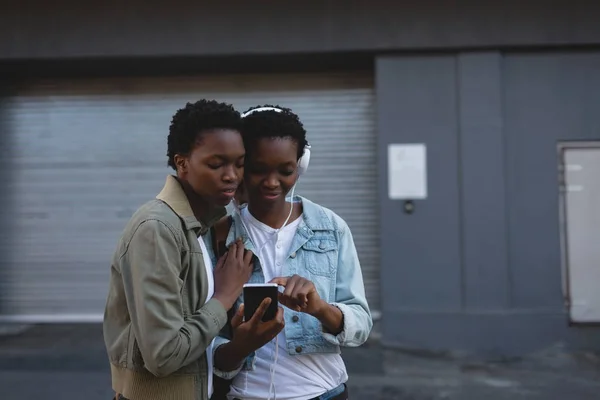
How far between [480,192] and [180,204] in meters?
5.01

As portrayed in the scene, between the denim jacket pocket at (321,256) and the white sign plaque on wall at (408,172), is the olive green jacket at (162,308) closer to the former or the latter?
the denim jacket pocket at (321,256)

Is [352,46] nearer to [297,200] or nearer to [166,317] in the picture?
[297,200]

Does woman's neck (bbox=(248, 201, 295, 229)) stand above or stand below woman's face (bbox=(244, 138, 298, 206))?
below

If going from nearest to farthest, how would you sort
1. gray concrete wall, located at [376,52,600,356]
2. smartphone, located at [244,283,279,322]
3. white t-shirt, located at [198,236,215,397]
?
1. smartphone, located at [244,283,279,322]
2. white t-shirt, located at [198,236,215,397]
3. gray concrete wall, located at [376,52,600,356]

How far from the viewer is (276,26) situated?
6.17 m

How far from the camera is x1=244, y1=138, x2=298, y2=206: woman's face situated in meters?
1.65

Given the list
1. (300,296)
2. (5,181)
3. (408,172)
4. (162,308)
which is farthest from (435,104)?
(5,181)

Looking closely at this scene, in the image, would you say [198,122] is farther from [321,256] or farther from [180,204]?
[321,256]

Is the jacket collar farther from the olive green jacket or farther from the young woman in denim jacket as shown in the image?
the young woman in denim jacket

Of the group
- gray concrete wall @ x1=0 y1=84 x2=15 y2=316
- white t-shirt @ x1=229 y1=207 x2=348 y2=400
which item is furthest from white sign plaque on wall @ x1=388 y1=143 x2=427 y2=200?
gray concrete wall @ x1=0 y1=84 x2=15 y2=316

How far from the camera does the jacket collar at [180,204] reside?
58.5 inches

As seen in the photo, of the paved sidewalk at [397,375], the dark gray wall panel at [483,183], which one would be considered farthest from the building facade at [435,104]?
the paved sidewalk at [397,375]

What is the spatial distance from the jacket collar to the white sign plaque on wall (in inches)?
182

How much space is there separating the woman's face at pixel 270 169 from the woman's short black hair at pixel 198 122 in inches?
4.1
